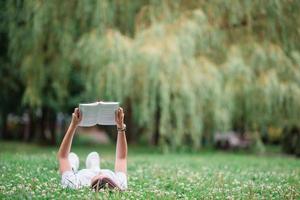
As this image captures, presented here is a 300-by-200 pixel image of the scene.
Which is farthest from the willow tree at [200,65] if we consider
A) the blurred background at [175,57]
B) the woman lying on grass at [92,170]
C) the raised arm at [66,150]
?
the raised arm at [66,150]

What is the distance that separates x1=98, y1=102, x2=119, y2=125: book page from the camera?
6938 mm

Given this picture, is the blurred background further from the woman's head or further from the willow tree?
the woman's head

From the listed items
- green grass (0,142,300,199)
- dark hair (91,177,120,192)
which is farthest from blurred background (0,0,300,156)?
dark hair (91,177,120,192)

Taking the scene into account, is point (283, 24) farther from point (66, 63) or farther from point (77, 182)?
point (77, 182)

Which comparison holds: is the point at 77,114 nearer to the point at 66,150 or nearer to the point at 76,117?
the point at 76,117

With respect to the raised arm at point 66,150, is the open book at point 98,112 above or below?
above

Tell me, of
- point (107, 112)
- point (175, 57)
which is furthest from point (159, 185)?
point (175, 57)

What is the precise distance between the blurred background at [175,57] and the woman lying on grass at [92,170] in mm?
7894

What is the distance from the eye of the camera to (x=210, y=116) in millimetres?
17312

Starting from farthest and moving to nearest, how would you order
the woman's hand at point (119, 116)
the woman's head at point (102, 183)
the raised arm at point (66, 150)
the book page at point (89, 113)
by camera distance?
the raised arm at point (66, 150) < the woman's hand at point (119, 116) < the book page at point (89, 113) < the woman's head at point (102, 183)

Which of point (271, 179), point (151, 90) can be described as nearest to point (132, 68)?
point (151, 90)

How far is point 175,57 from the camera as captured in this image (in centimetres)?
1527

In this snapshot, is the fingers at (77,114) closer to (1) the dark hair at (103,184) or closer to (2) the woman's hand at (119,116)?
(2) the woman's hand at (119,116)

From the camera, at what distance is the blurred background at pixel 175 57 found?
15508mm
